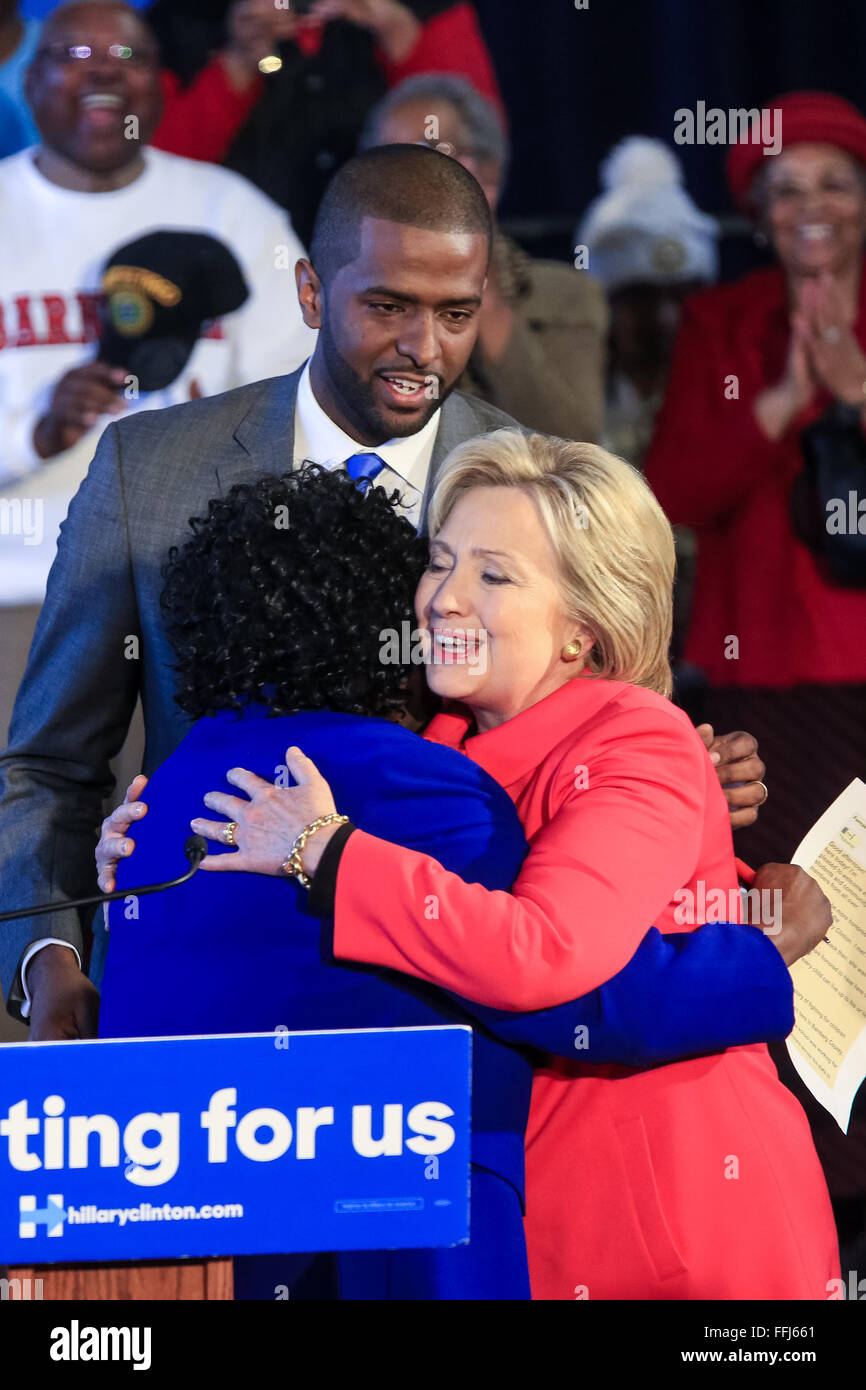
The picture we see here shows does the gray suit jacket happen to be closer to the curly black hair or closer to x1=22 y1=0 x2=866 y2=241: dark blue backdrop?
the curly black hair

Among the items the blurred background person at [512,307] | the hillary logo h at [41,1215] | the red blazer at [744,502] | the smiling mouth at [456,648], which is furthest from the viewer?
the red blazer at [744,502]

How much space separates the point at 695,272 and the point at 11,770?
1.48 meters

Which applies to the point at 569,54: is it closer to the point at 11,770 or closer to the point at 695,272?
the point at 695,272

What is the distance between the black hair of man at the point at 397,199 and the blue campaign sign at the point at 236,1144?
4.23 ft

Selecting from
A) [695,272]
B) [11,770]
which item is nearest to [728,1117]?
[11,770]

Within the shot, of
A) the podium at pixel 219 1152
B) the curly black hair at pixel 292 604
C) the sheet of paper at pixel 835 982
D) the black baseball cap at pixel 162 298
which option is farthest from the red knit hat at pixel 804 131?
the podium at pixel 219 1152

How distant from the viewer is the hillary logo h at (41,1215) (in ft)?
4.33

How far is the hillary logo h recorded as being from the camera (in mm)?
1320

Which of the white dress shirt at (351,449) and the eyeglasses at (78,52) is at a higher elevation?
the eyeglasses at (78,52)

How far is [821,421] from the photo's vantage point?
294 cm

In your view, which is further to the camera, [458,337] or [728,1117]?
[458,337]

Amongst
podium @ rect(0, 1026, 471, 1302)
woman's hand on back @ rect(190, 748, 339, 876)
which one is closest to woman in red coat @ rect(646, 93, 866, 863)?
woman's hand on back @ rect(190, 748, 339, 876)

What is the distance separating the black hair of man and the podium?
4.23ft

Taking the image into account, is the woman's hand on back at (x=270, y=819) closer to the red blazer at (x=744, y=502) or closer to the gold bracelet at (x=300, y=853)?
the gold bracelet at (x=300, y=853)
